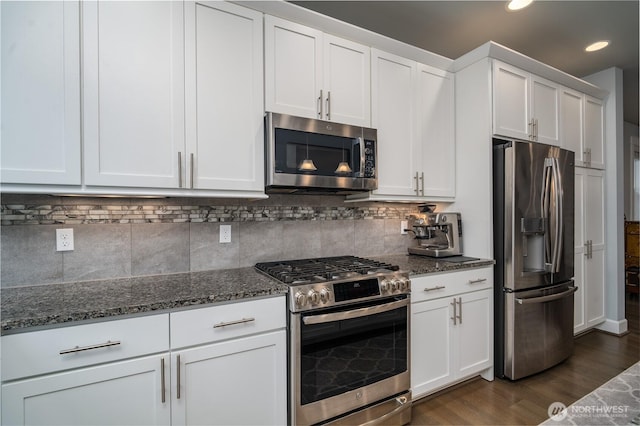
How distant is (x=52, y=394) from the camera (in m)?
1.14

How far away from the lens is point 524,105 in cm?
257

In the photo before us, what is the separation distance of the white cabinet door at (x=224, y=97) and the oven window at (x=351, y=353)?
3.00ft

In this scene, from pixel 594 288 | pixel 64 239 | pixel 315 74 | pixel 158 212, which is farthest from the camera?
pixel 594 288

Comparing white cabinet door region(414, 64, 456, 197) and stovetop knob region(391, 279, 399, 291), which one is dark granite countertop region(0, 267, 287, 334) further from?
white cabinet door region(414, 64, 456, 197)

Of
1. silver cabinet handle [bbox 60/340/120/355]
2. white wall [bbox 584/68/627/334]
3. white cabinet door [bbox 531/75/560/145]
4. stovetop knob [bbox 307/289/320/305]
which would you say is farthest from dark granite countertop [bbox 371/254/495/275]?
white wall [bbox 584/68/627/334]

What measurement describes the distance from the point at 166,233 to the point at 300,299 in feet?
3.10

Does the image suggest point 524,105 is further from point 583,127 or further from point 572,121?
point 583,127

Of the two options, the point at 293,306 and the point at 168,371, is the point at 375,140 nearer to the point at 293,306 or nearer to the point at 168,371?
the point at 293,306

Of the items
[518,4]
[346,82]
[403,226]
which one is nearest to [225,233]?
[346,82]

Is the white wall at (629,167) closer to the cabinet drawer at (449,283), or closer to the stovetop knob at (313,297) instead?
the cabinet drawer at (449,283)

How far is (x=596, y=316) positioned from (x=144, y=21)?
15.0 feet

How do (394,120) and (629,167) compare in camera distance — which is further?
(629,167)

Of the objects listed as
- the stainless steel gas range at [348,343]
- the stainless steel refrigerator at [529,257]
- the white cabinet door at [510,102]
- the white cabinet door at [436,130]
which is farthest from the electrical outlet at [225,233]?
the white cabinet door at [510,102]

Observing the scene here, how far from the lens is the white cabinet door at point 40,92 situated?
4.23 ft
